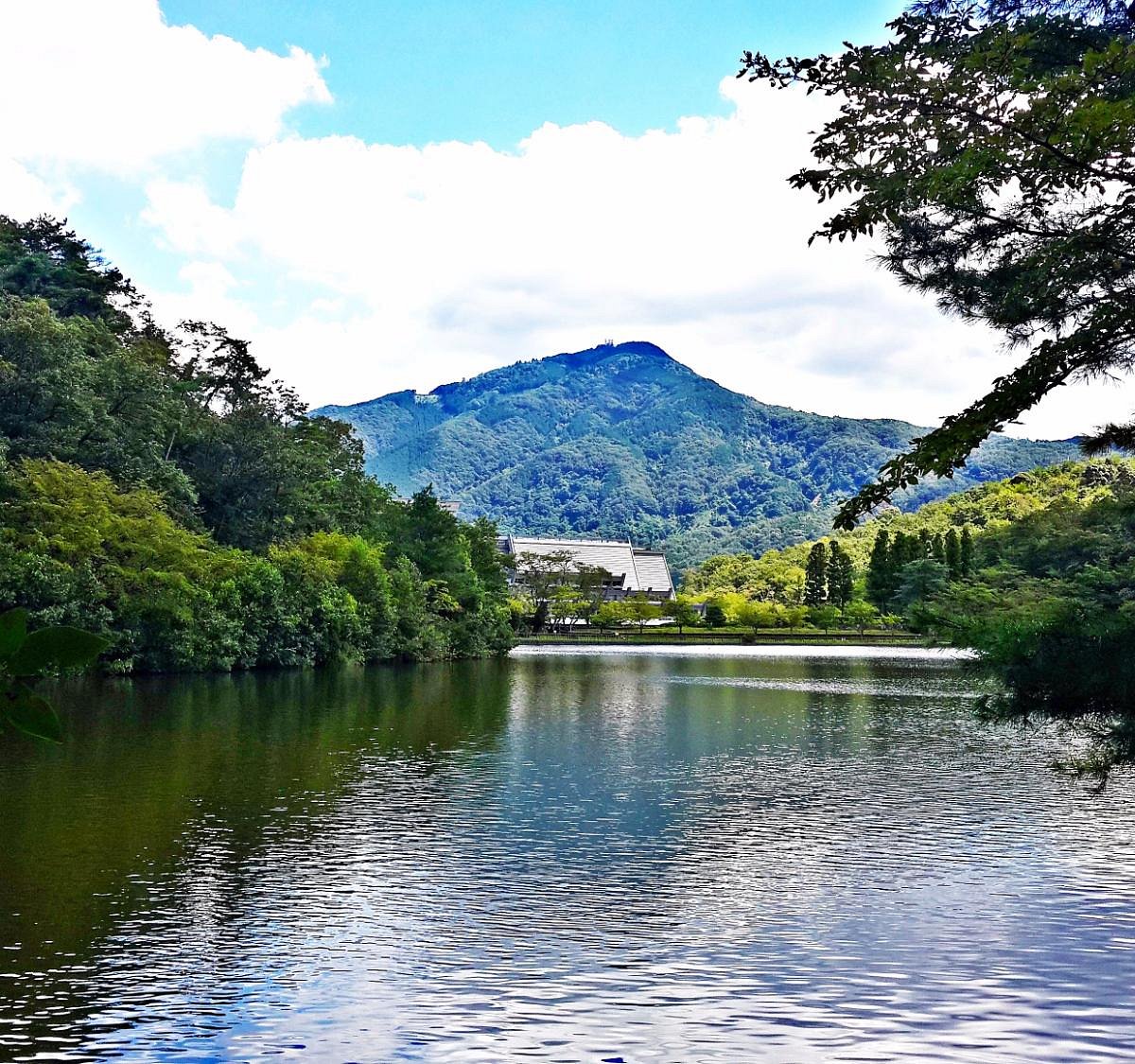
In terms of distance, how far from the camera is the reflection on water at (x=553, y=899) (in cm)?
796

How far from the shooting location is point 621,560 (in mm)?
124000

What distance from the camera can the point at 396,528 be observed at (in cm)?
5300

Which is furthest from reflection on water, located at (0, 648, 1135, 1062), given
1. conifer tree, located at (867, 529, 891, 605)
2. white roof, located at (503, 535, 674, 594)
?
white roof, located at (503, 535, 674, 594)

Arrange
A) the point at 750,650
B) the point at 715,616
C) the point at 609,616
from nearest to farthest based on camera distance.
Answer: the point at 750,650 → the point at 609,616 → the point at 715,616

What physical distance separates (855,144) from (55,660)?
6.18 metres

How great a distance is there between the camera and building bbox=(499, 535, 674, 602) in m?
118

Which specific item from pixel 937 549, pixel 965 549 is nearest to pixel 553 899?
pixel 965 549

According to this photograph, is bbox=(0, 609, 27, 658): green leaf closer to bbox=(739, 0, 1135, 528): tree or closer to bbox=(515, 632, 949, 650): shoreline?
bbox=(739, 0, 1135, 528): tree

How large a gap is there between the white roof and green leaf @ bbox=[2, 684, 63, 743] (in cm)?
11571

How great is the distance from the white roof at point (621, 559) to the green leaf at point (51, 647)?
116m

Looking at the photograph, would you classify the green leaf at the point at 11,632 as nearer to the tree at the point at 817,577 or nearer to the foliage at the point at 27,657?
the foliage at the point at 27,657

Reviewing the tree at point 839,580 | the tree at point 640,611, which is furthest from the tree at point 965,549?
the tree at point 640,611

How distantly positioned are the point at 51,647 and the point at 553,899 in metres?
10.6

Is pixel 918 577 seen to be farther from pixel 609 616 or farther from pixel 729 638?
pixel 609 616
